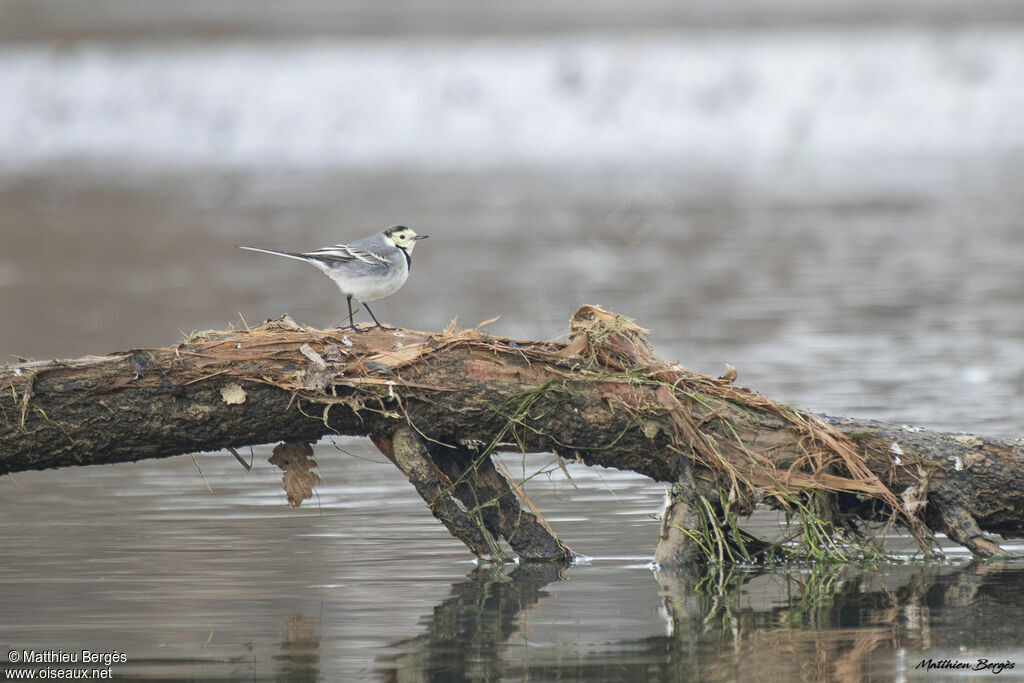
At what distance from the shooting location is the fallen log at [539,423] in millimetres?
7047

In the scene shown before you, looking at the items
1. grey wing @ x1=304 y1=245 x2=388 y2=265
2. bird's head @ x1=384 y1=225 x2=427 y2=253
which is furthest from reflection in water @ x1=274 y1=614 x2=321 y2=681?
bird's head @ x1=384 y1=225 x2=427 y2=253

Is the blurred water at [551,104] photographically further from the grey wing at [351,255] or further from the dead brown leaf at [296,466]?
the dead brown leaf at [296,466]

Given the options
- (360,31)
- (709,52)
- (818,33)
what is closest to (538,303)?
(709,52)

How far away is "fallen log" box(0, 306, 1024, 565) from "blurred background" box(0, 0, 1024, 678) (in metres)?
0.57

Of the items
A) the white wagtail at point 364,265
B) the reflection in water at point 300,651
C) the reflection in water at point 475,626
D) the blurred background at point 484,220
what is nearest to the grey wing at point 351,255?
the white wagtail at point 364,265

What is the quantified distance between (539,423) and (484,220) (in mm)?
19304

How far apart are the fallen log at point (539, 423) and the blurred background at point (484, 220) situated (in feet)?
1.87

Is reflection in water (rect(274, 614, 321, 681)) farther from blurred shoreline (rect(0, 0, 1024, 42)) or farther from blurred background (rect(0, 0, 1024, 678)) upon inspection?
blurred shoreline (rect(0, 0, 1024, 42))

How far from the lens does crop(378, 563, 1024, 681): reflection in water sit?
5.68m

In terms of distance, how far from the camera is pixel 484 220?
86.6 feet

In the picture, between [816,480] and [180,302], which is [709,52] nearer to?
[180,302]

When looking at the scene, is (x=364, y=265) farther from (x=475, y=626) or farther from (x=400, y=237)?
(x=475, y=626)

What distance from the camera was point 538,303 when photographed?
17750 millimetres

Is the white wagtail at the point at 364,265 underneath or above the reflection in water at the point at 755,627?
above
